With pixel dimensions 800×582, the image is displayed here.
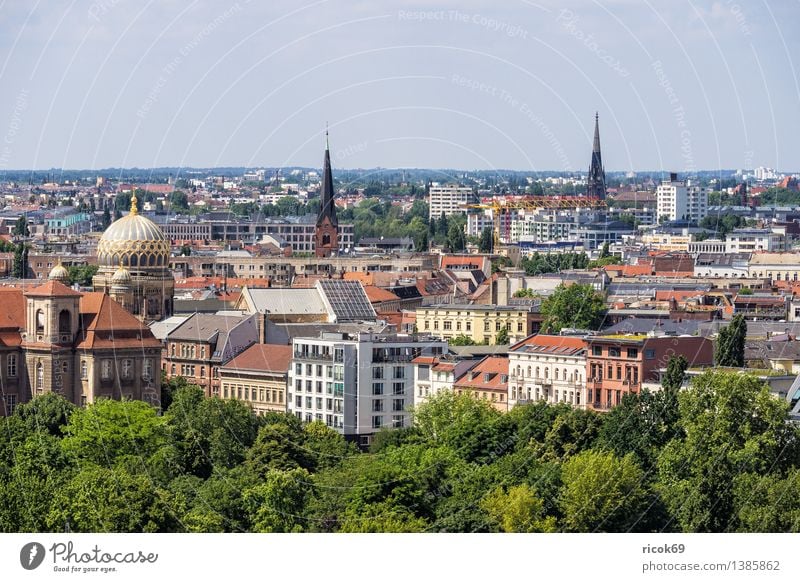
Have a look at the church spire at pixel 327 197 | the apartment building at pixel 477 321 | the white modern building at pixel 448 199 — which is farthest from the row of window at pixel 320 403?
the white modern building at pixel 448 199

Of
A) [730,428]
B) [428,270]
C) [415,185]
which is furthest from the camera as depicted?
[415,185]

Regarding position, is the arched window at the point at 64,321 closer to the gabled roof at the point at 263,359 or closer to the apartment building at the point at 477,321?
the gabled roof at the point at 263,359

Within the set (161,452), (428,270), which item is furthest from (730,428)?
(428,270)

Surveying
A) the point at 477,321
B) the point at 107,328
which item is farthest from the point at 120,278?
the point at 107,328

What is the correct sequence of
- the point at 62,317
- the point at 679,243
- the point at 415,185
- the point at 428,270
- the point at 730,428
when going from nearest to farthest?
the point at 730,428, the point at 62,317, the point at 428,270, the point at 679,243, the point at 415,185

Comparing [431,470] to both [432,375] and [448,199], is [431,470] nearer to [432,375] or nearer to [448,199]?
[432,375]

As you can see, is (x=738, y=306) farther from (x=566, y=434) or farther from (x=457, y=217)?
(x=457, y=217)
